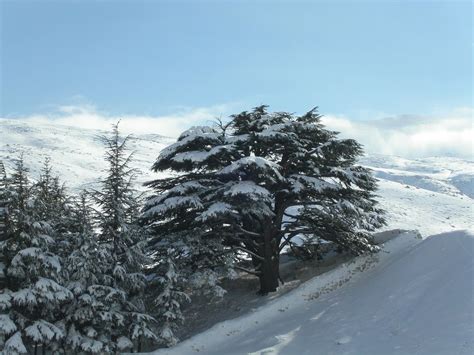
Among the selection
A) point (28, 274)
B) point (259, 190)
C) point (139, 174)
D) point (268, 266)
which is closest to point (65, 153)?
point (139, 174)

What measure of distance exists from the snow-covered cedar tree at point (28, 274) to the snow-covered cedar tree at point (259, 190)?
17.3 ft

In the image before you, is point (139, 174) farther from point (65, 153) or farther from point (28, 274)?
point (28, 274)

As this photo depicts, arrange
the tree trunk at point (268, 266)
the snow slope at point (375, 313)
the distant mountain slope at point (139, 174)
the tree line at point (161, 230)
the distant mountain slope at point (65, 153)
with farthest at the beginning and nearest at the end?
the distant mountain slope at point (65, 153), the distant mountain slope at point (139, 174), the tree trunk at point (268, 266), the tree line at point (161, 230), the snow slope at point (375, 313)

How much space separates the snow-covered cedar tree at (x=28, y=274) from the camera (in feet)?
56.1

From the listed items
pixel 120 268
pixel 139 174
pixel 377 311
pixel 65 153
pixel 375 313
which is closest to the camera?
pixel 375 313

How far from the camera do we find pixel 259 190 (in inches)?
811

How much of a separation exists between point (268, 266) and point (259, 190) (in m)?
5.19

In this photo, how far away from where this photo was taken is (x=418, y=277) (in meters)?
19.1

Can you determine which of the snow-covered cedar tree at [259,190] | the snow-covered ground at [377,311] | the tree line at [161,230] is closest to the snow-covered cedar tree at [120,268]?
the tree line at [161,230]

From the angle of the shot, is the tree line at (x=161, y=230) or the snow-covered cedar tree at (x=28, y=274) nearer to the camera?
the snow-covered cedar tree at (x=28, y=274)

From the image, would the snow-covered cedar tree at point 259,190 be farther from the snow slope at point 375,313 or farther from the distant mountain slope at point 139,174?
the distant mountain slope at point 139,174

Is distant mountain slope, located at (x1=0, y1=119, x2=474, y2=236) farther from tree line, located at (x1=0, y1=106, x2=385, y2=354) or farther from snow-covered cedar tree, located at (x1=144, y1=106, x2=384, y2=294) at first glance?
tree line, located at (x1=0, y1=106, x2=385, y2=354)

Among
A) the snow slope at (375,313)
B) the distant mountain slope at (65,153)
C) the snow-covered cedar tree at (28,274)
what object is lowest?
the snow slope at (375,313)

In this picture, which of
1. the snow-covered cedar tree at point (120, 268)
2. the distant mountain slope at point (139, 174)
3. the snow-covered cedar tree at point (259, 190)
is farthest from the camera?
the distant mountain slope at point (139, 174)
